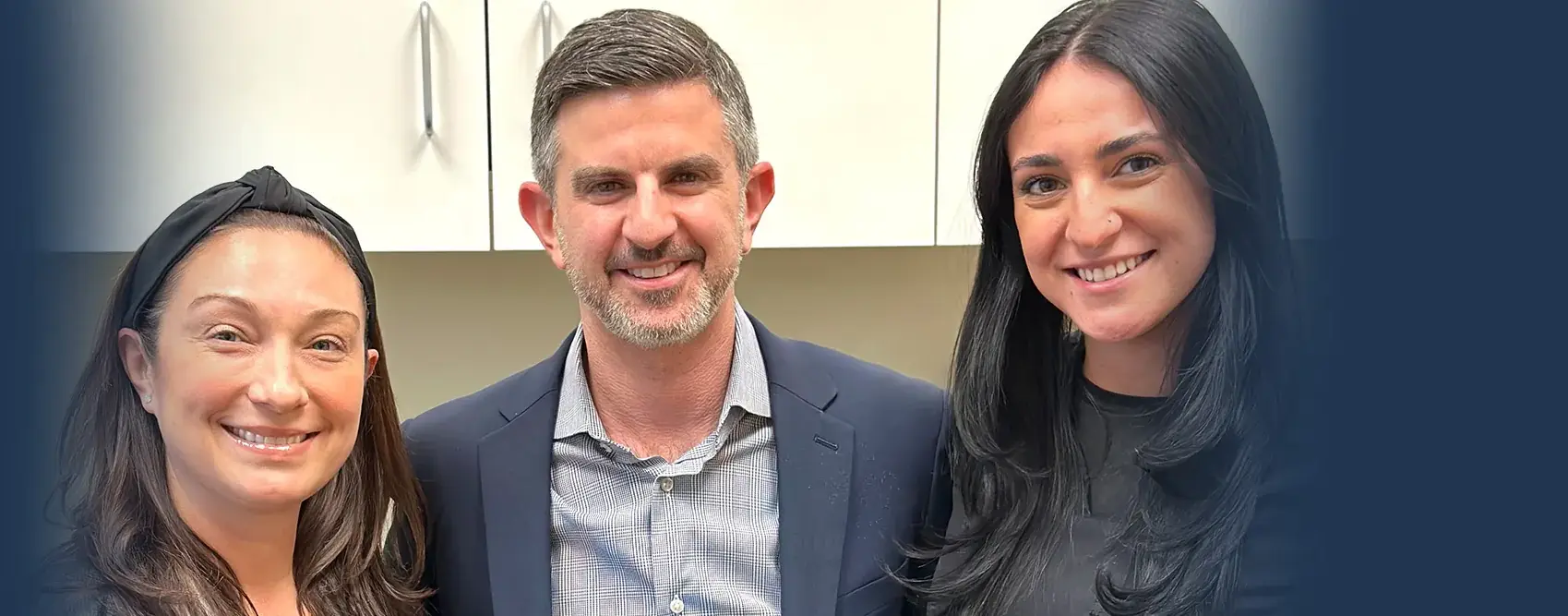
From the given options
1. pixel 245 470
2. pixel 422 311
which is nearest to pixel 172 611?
pixel 245 470

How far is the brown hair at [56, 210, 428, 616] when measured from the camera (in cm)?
104

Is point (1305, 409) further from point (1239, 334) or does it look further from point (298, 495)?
point (298, 495)

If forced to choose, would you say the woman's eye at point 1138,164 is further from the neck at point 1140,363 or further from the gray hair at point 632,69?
the gray hair at point 632,69

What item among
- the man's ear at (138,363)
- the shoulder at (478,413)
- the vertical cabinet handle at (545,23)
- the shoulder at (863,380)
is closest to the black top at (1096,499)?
the shoulder at (863,380)

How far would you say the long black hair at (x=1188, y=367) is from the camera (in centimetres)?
108

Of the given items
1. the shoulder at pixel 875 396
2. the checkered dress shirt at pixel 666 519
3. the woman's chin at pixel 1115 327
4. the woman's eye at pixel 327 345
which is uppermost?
the woman's chin at pixel 1115 327

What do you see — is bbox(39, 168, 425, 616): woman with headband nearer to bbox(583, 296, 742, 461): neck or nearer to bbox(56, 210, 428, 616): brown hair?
bbox(56, 210, 428, 616): brown hair

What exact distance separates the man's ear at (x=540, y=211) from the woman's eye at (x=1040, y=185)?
23.5 inches

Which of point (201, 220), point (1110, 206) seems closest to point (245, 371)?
point (201, 220)

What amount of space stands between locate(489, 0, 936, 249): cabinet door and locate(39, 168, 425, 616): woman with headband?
67 centimetres

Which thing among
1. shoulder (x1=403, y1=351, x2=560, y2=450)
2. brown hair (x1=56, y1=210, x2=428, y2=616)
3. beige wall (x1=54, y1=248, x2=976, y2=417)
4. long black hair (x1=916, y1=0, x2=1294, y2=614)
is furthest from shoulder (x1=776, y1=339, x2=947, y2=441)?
beige wall (x1=54, y1=248, x2=976, y2=417)

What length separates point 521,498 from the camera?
4.42 feet

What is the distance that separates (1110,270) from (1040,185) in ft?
0.40

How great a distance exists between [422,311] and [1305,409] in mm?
1716
